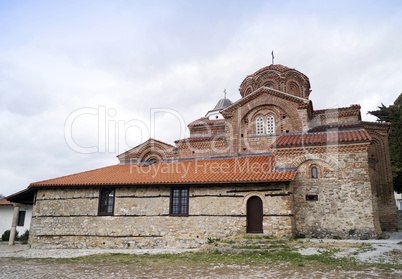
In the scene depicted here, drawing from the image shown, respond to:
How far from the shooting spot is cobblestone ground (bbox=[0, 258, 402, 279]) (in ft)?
22.9

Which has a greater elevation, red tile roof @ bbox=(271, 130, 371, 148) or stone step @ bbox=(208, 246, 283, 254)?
red tile roof @ bbox=(271, 130, 371, 148)

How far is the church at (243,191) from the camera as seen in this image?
1296cm

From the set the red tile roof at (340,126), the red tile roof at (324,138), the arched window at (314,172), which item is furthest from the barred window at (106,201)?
the red tile roof at (340,126)

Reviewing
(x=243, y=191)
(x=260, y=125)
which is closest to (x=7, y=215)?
(x=243, y=191)

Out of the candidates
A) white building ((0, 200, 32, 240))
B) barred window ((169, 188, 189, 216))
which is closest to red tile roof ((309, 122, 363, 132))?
barred window ((169, 188, 189, 216))

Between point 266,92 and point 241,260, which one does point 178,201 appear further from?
point 266,92

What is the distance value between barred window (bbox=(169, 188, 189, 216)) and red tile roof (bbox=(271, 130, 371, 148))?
186 inches

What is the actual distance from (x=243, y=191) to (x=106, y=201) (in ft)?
21.8

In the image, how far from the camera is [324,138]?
14.0 m

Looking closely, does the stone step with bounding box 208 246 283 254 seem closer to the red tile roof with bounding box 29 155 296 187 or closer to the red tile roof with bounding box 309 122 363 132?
the red tile roof with bounding box 29 155 296 187

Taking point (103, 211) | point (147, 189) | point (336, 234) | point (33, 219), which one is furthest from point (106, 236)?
point (336, 234)

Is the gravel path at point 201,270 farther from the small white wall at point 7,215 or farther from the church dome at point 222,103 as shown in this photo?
the church dome at point 222,103

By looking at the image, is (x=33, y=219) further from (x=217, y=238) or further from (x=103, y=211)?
(x=217, y=238)

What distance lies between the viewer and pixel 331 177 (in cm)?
1334
